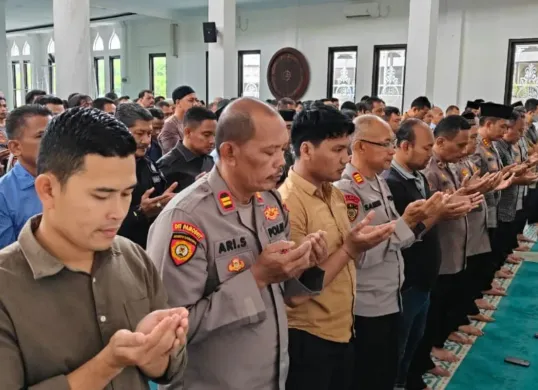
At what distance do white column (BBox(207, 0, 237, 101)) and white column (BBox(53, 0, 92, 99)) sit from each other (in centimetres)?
210

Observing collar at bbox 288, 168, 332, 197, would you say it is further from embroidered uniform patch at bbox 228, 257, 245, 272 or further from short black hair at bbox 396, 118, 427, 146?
short black hair at bbox 396, 118, 427, 146

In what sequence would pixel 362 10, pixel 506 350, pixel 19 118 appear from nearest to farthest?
pixel 19 118
pixel 506 350
pixel 362 10

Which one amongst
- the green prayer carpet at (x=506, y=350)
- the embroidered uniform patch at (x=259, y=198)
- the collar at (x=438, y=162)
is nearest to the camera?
the embroidered uniform patch at (x=259, y=198)

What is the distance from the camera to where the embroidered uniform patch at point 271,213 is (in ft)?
5.21

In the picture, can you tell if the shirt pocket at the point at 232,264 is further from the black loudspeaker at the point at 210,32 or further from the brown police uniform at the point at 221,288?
the black loudspeaker at the point at 210,32

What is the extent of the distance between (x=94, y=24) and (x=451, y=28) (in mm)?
9877

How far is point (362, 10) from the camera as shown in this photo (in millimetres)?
10078

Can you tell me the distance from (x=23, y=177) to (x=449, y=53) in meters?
8.91

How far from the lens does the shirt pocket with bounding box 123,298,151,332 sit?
1062mm

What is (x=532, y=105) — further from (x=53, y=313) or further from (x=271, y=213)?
(x=53, y=313)

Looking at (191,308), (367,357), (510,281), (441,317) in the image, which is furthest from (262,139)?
(510,281)

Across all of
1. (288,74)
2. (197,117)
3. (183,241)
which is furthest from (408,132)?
(288,74)

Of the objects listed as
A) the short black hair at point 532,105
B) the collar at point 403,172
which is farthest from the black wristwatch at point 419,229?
the short black hair at point 532,105

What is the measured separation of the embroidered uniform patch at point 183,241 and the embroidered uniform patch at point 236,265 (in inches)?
4.5
